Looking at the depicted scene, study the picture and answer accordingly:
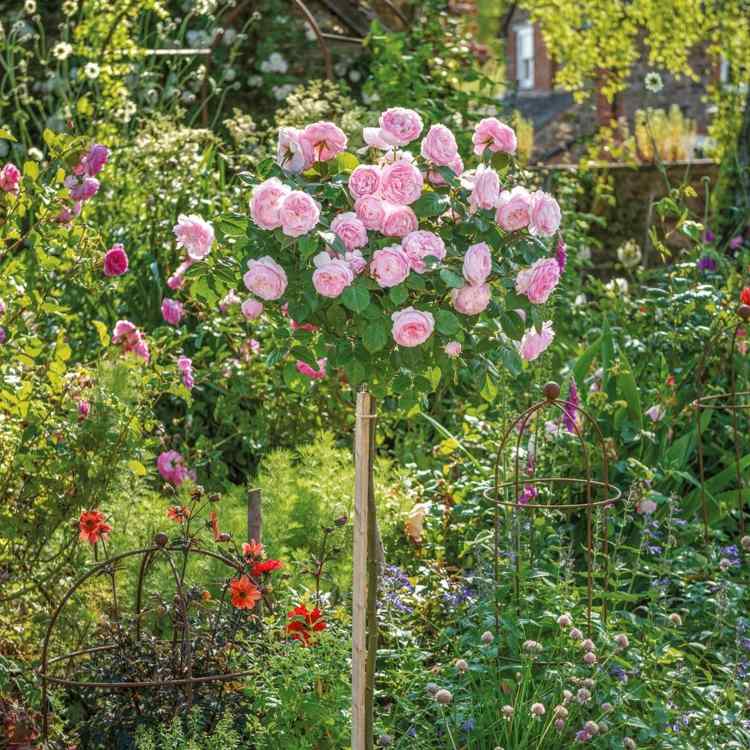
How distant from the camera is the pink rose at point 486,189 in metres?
2.44

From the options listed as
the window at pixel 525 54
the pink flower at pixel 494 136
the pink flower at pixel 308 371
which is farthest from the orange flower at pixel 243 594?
the window at pixel 525 54

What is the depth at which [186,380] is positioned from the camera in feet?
12.5

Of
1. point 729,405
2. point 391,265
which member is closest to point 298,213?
point 391,265

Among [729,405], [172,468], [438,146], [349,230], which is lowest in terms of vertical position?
[172,468]

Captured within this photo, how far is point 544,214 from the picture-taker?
Result: 246cm

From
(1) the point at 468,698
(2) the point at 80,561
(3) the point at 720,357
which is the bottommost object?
Answer: (1) the point at 468,698

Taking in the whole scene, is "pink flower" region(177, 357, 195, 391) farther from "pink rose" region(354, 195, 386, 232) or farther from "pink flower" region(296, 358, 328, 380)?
"pink rose" region(354, 195, 386, 232)

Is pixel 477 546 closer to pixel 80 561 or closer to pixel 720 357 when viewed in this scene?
pixel 80 561

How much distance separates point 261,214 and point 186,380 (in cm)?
150

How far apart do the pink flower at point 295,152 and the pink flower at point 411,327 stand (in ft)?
1.28

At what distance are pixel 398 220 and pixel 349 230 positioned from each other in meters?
0.09

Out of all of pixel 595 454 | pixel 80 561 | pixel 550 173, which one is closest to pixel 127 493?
pixel 80 561

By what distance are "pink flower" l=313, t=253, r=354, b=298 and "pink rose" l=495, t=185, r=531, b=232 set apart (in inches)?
12.7

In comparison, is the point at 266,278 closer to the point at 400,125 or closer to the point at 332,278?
the point at 332,278
